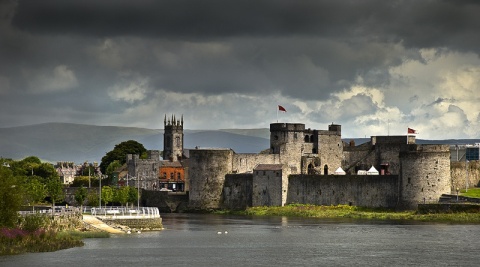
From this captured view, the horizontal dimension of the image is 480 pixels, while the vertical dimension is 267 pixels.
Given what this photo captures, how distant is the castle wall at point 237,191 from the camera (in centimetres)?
11525

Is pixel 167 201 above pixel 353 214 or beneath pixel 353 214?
above

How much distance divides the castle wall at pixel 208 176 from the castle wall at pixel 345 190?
306 inches

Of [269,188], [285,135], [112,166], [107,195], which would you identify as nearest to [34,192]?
[107,195]

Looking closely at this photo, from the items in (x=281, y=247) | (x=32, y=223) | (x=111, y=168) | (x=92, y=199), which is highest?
(x=111, y=168)

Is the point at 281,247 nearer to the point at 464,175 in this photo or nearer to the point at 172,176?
the point at 464,175

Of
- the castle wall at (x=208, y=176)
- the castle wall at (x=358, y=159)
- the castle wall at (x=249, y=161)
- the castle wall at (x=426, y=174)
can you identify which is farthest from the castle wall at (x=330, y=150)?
the castle wall at (x=426, y=174)

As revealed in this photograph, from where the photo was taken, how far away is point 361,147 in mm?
126188

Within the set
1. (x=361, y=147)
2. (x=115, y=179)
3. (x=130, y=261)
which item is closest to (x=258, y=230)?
(x=130, y=261)

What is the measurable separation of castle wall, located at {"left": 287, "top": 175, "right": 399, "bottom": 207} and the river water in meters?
10.1

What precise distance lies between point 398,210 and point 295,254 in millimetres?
35264

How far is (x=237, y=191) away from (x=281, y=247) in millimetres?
41129

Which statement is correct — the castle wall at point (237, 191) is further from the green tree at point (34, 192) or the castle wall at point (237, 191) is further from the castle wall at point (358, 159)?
the green tree at point (34, 192)

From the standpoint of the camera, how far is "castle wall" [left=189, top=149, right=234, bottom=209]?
11662 centimetres

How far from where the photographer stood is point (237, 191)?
116000 mm
